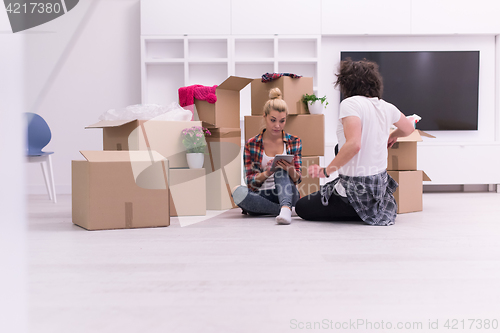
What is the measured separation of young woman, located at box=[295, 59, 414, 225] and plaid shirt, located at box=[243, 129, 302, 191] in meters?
0.37

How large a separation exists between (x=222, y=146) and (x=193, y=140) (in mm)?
370

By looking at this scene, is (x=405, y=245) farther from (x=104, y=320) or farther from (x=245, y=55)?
(x=245, y=55)

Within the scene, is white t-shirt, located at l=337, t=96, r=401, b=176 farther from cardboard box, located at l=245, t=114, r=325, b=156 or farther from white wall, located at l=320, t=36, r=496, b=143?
white wall, located at l=320, t=36, r=496, b=143

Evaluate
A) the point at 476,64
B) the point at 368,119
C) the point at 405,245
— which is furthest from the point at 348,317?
the point at 476,64

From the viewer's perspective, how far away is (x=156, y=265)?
4.18ft

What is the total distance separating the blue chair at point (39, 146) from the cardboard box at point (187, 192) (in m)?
1.40

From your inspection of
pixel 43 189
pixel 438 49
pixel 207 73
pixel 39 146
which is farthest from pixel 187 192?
pixel 438 49

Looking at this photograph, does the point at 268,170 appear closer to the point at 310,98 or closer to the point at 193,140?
the point at 193,140

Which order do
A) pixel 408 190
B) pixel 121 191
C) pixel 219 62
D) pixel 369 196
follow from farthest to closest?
pixel 219 62
pixel 408 190
pixel 369 196
pixel 121 191

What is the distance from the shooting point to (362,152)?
6.50 ft

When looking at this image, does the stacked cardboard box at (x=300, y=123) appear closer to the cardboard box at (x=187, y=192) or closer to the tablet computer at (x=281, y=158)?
the tablet computer at (x=281, y=158)

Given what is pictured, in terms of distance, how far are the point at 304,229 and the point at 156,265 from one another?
2.77ft

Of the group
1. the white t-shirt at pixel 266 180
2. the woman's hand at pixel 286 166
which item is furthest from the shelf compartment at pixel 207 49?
the woman's hand at pixel 286 166

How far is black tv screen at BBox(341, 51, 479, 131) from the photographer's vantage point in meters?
4.00
